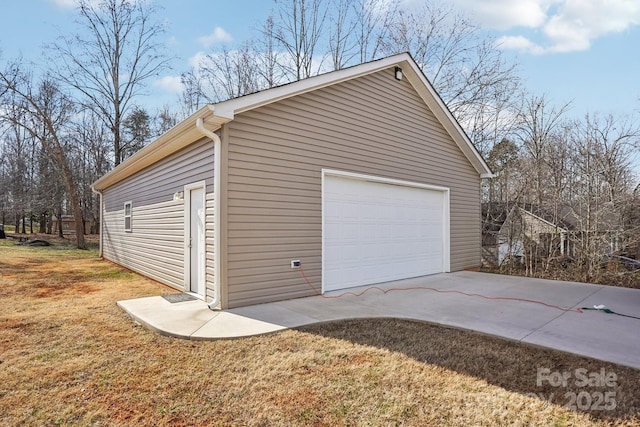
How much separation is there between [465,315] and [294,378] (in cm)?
283

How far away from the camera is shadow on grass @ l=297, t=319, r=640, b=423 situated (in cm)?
257

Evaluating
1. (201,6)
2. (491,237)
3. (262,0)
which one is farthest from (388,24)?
(491,237)

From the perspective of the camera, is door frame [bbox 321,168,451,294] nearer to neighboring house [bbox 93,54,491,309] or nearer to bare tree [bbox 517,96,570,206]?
neighboring house [bbox 93,54,491,309]

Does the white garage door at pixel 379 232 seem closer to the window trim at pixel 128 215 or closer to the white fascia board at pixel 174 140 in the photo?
the white fascia board at pixel 174 140

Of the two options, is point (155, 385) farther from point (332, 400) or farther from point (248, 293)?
point (248, 293)

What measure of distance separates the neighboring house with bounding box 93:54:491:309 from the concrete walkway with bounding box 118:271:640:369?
0.60 metres

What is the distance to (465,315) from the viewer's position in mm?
4734

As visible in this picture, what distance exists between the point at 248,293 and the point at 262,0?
43.5 ft

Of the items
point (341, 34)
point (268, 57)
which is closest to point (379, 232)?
point (341, 34)

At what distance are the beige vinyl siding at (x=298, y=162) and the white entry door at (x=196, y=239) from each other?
91 cm

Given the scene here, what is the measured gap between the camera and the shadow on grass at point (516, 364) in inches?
101

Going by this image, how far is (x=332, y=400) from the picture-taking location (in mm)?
2594

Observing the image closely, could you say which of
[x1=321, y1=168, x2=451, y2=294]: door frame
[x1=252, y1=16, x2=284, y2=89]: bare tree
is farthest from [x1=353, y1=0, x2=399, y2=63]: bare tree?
[x1=321, y1=168, x2=451, y2=294]: door frame

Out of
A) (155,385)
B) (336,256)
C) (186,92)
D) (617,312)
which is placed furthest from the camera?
(186,92)
